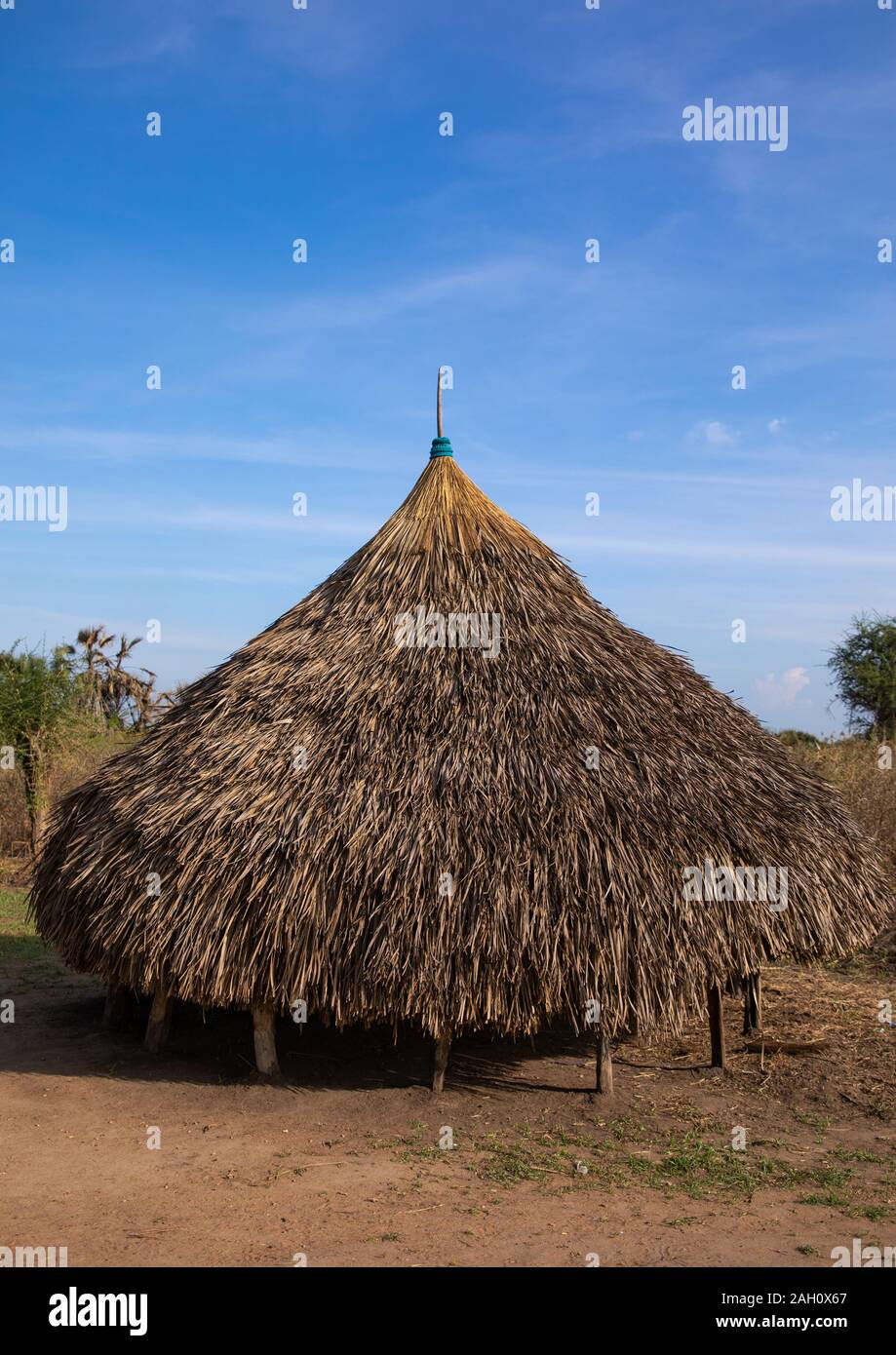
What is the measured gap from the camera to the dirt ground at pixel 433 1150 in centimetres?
456

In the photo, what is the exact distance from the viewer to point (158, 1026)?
7.11m

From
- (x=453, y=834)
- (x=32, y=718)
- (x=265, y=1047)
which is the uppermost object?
(x=32, y=718)

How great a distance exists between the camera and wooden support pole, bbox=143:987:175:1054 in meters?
7.07

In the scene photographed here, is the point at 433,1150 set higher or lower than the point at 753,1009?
lower

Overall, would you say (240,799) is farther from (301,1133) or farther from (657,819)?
(657,819)

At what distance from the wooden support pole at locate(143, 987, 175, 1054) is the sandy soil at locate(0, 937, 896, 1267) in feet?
0.49

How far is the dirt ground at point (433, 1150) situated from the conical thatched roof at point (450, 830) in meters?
0.59

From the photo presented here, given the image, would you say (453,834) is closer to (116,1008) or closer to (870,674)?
(116,1008)

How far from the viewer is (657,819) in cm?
631

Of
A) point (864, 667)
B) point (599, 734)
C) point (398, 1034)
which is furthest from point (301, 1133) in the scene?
point (864, 667)

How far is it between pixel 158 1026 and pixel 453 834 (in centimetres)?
258

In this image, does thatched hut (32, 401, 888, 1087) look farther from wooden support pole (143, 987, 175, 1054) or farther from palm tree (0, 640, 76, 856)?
palm tree (0, 640, 76, 856)

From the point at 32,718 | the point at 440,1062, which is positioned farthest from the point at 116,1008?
the point at 32,718

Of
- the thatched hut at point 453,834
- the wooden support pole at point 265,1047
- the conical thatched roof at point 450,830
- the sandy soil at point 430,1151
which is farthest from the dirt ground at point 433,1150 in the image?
the conical thatched roof at point 450,830
